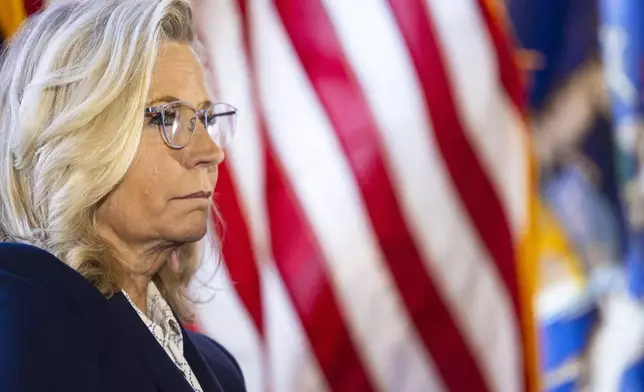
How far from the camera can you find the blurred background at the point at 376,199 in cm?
187

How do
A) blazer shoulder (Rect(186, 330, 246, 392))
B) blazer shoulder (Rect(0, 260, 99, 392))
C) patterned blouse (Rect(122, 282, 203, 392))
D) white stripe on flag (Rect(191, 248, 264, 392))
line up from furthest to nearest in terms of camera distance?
white stripe on flag (Rect(191, 248, 264, 392)) → blazer shoulder (Rect(186, 330, 246, 392)) → patterned blouse (Rect(122, 282, 203, 392)) → blazer shoulder (Rect(0, 260, 99, 392))

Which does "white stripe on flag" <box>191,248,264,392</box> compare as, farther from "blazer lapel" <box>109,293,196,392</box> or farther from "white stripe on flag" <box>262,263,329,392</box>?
"blazer lapel" <box>109,293,196,392</box>

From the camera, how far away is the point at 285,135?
1885 mm

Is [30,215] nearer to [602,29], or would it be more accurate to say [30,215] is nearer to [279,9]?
[279,9]

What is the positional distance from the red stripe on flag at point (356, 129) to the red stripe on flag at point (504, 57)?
0.28 meters

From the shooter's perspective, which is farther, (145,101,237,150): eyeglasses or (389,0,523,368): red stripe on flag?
(389,0,523,368): red stripe on flag

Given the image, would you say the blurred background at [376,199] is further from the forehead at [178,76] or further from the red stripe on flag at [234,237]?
the forehead at [178,76]

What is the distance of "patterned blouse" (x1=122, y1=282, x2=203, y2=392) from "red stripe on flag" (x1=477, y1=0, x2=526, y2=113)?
103cm

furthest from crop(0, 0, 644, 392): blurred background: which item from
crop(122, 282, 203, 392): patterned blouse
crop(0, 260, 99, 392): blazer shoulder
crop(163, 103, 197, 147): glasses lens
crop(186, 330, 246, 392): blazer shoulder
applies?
crop(0, 260, 99, 392): blazer shoulder

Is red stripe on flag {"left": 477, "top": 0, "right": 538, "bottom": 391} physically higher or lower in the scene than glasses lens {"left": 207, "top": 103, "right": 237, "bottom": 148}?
higher

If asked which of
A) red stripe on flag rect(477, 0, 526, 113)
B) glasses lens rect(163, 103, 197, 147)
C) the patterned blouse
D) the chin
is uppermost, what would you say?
red stripe on flag rect(477, 0, 526, 113)

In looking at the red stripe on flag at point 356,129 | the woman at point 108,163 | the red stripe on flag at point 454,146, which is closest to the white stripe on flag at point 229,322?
the red stripe on flag at point 356,129

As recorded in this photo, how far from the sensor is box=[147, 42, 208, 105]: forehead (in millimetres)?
1016

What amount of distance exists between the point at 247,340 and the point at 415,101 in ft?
1.86
